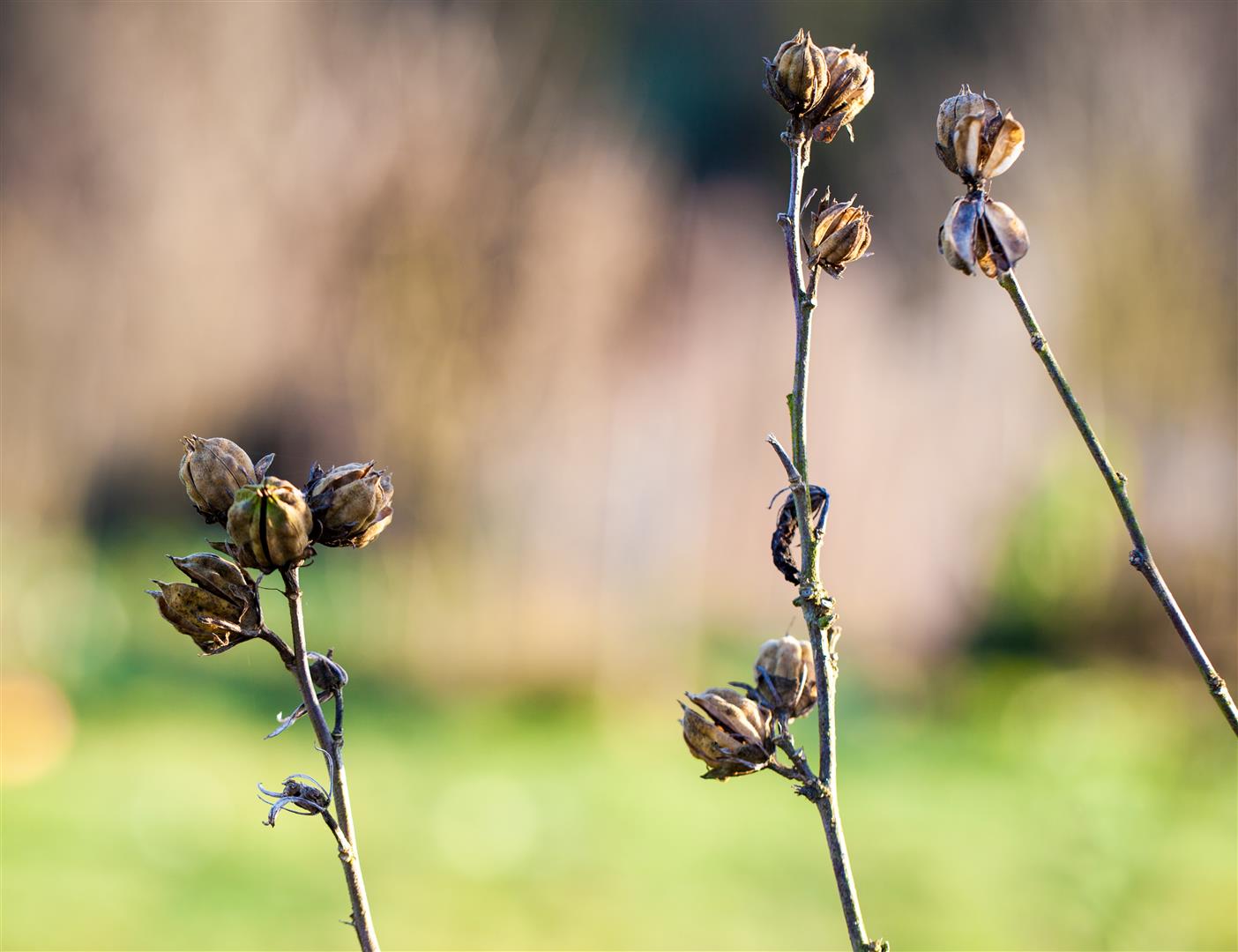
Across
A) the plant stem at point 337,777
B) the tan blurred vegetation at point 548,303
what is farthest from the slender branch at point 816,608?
the tan blurred vegetation at point 548,303

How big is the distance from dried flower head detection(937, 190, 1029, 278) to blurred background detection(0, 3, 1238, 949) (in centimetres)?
233

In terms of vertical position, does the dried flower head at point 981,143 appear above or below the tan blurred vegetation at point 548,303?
below

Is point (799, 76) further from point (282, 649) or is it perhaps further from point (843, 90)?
point (282, 649)

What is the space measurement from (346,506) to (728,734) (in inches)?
6.1

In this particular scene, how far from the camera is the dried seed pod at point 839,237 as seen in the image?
0.44 m

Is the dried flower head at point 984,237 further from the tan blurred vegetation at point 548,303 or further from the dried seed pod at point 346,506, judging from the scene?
the tan blurred vegetation at point 548,303

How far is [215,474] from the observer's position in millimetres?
431

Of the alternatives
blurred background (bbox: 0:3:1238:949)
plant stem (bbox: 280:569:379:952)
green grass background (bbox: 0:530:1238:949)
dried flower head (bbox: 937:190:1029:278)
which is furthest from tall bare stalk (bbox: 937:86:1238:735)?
blurred background (bbox: 0:3:1238:949)

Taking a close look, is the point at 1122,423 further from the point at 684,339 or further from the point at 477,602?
the point at 477,602

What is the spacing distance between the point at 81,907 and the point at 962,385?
3.36 m

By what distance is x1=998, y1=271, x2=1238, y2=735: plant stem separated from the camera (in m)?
0.35

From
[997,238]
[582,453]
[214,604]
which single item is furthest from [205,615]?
[582,453]

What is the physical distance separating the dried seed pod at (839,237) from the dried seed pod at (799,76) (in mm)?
36

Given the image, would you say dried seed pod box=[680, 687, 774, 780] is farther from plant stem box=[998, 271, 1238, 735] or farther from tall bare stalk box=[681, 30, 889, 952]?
plant stem box=[998, 271, 1238, 735]
